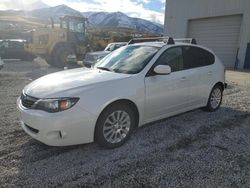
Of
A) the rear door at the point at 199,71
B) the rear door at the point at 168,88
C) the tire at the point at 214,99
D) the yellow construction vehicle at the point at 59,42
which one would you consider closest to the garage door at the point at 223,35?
the yellow construction vehicle at the point at 59,42

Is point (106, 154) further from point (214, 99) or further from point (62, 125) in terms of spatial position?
point (214, 99)

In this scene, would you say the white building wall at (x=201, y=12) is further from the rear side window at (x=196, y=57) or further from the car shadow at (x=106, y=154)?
the car shadow at (x=106, y=154)

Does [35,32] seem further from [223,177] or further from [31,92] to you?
[223,177]

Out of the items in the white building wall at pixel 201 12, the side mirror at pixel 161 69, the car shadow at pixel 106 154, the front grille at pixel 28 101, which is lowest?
the car shadow at pixel 106 154

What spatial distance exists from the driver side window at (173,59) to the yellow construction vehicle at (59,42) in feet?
38.2

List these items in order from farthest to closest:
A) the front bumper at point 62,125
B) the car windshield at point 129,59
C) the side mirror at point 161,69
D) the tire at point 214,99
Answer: the tire at point 214,99 → the car windshield at point 129,59 → the side mirror at point 161,69 → the front bumper at point 62,125

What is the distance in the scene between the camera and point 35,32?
16094 mm

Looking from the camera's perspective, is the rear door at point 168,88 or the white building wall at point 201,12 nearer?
the rear door at point 168,88

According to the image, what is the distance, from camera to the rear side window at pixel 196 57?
526 cm

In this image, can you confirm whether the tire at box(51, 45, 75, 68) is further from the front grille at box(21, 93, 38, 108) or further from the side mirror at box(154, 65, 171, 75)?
the side mirror at box(154, 65, 171, 75)

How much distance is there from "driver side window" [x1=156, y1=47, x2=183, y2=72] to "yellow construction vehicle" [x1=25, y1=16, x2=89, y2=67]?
11658mm

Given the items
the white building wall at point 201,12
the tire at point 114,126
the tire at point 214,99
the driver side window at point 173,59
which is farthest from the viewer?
the white building wall at point 201,12

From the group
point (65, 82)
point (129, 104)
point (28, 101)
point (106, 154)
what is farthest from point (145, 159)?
point (28, 101)

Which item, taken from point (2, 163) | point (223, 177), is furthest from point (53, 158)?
point (223, 177)
